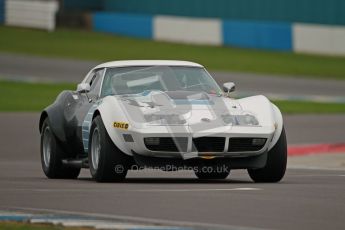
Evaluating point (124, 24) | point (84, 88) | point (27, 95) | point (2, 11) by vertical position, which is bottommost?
point (124, 24)

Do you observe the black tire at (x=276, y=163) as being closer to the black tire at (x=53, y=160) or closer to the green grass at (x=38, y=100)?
the black tire at (x=53, y=160)

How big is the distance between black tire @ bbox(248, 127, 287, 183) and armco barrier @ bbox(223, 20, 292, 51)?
26830mm

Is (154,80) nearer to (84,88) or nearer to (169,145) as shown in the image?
(84,88)

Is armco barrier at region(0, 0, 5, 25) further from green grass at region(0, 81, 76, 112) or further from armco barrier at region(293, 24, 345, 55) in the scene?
green grass at region(0, 81, 76, 112)

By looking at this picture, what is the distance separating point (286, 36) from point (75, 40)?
295 inches

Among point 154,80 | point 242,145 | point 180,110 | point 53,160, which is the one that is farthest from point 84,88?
point 242,145

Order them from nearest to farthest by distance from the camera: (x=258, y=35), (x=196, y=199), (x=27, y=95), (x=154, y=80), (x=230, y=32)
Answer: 1. (x=196, y=199)
2. (x=154, y=80)
3. (x=27, y=95)
4. (x=258, y=35)
5. (x=230, y=32)

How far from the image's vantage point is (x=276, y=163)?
11508 millimetres

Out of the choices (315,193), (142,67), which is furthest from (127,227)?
(142,67)

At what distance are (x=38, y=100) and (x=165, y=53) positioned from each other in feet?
35.6

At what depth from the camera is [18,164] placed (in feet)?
51.8

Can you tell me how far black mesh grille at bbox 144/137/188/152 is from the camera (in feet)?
35.8

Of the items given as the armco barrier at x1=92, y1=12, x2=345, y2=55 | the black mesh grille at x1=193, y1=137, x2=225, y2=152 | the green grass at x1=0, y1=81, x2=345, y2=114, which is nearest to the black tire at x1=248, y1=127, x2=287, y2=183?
the black mesh grille at x1=193, y1=137, x2=225, y2=152

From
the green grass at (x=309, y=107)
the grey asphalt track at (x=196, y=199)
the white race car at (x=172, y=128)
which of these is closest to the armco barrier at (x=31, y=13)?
the green grass at (x=309, y=107)
